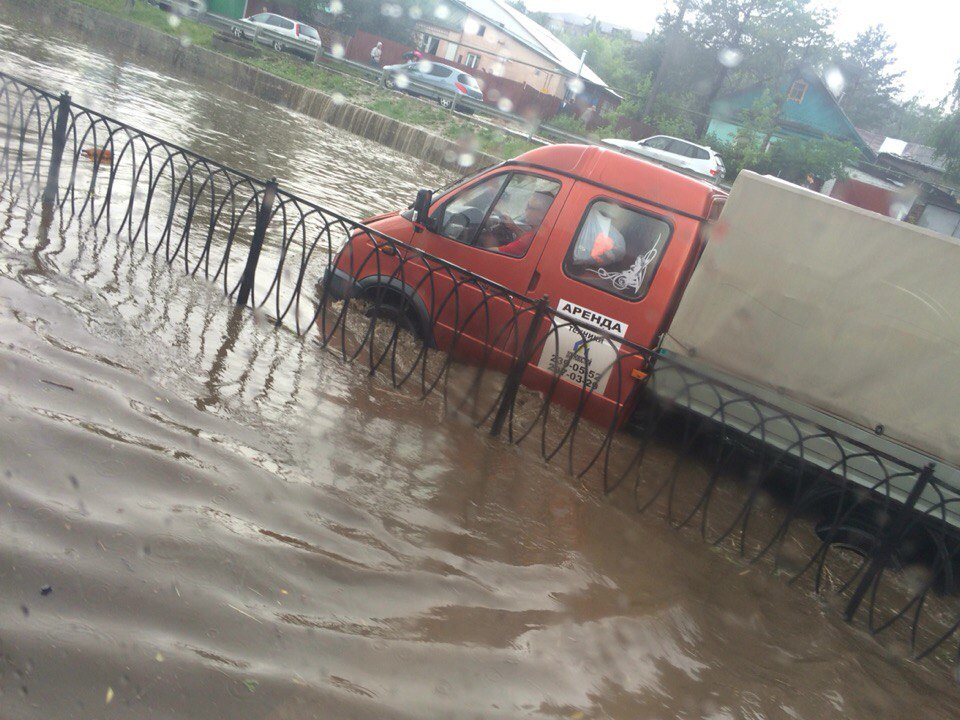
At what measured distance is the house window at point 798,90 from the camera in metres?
44.8

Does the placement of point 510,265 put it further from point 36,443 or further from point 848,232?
point 36,443

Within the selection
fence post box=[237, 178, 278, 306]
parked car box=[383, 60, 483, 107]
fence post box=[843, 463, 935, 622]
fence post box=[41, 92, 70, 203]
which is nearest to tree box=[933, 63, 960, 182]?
parked car box=[383, 60, 483, 107]

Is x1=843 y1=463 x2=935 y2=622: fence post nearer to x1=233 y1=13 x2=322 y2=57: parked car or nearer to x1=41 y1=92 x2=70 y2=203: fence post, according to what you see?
x1=41 y1=92 x2=70 y2=203: fence post

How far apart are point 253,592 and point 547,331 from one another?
3056 mm

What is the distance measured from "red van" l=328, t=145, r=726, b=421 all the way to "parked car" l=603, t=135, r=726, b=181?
19710 millimetres

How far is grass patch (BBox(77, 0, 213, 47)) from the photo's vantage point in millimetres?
30562

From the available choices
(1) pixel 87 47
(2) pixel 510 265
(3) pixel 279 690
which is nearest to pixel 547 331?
(2) pixel 510 265

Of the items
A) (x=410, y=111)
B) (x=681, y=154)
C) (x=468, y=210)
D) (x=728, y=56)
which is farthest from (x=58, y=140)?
(x=728, y=56)

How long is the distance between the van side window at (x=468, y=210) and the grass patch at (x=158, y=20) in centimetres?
2819

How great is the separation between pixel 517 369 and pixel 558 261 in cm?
105

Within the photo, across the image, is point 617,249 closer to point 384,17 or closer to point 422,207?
point 422,207

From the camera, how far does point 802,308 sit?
200 inches

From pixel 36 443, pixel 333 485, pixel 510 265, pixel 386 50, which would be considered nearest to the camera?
pixel 36 443

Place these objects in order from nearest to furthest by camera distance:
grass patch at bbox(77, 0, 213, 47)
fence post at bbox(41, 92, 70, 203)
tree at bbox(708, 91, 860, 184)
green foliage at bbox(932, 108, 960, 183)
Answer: fence post at bbox(41, 92, 70, 203) < green foliage at bbox(932, 108, 960, 183) < grass patch at bbox(77, 0, 213, 47) < tree at bbox(708, 91, 860, 184)
